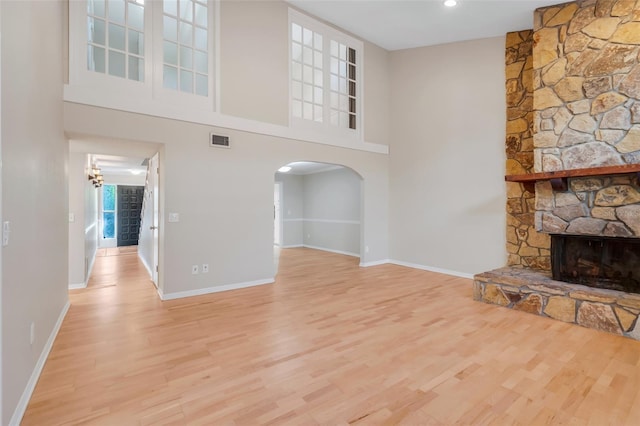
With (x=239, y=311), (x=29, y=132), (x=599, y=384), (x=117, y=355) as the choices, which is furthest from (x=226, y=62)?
(x=599, y=384)

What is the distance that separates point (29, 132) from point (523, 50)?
6120 mm

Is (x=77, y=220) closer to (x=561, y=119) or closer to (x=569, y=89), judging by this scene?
(x=561, y=119)

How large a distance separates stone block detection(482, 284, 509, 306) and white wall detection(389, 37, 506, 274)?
137 centimetres

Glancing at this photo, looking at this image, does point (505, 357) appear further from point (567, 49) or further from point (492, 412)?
point (567, 49)

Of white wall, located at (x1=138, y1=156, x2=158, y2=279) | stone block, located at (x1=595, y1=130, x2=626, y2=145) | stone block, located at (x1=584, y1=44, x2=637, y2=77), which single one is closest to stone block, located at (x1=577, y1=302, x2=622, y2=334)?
stone block, located at (x1=595, y1=130, x2=626, y2=145)

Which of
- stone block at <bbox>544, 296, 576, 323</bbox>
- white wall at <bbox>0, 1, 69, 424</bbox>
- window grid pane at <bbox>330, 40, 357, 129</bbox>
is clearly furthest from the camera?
window grid pane at <bbox>330, 40, 357, 129</bbox>

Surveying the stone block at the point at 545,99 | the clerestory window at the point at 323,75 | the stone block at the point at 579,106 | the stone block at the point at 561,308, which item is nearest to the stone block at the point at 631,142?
the stone block at the point at 579,106

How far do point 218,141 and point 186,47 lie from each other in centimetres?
132

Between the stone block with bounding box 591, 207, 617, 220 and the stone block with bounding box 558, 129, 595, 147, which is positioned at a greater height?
the stone block with bounding box 558, 129, 595, 147

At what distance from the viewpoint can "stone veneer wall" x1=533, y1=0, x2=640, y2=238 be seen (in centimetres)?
346

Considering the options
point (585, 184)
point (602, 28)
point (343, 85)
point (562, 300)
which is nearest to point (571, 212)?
point (585, 184)

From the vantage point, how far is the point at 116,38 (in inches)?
146

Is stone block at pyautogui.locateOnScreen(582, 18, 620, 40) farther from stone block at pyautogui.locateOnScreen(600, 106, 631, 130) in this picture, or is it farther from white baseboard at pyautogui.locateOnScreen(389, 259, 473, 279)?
white baseboard at pyautogui.locateOnScreen(389, 259, 473, 279)

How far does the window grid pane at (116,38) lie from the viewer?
356cm
